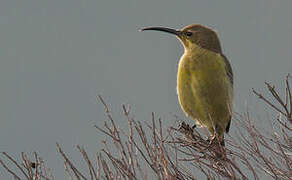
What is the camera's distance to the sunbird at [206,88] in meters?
9.41

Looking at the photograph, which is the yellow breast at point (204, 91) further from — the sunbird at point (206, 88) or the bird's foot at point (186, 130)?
the bird's foot at point (186, 130)

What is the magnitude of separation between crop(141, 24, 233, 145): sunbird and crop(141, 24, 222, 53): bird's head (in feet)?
0.71

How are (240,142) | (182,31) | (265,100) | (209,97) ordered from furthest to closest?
(182,31) → (209,97) → (240,142) → (265,100)

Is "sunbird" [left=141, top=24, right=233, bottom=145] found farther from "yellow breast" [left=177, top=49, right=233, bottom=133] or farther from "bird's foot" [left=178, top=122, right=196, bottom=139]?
"bird's foot" [left=178, top=122, right=196, bottom=139]

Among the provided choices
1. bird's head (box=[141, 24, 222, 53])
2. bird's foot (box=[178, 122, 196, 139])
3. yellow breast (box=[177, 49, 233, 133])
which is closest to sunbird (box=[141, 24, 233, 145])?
yellow breast (box=[177, 49, 233, 133])

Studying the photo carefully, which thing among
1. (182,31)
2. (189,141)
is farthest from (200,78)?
(189,141)

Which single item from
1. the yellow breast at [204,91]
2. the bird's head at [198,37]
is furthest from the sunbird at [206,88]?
the bird's head at [198,37]

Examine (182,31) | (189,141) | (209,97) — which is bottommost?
(189,141)

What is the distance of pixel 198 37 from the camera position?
34.2 feet

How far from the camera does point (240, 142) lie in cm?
692

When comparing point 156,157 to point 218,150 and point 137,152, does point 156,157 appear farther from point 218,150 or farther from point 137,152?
point 218,150

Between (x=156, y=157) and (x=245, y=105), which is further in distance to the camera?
(x=245, y=105)

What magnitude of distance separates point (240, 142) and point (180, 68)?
2.93 metres

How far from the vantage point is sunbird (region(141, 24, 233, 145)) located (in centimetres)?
941
